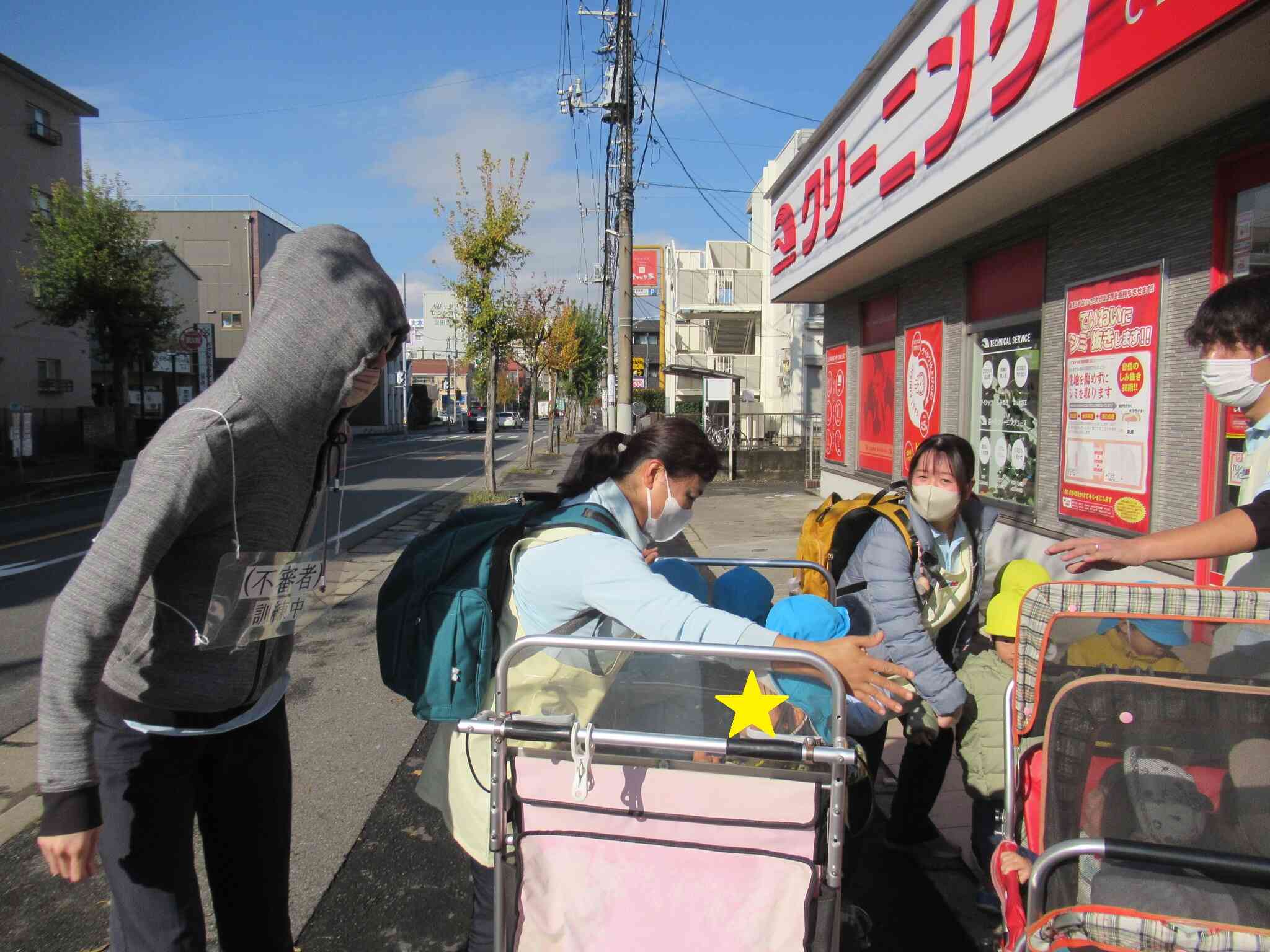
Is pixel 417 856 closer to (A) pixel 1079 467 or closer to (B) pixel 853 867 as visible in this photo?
(B) pixel 853 867

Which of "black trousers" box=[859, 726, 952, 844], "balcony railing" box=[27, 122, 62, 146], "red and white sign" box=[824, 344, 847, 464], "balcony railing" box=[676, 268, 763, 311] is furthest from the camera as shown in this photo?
"balcony railing" box=[676, 268, 763, 311]

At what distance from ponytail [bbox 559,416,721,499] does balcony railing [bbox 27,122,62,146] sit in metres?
31.3

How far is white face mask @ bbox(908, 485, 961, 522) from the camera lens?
2996 mm

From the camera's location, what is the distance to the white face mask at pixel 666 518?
92.3 inches

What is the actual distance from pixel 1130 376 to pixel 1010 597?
415 cm

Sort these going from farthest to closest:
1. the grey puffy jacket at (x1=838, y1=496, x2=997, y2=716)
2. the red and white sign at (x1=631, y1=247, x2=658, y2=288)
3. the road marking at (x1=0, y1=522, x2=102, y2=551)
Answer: the red and white sign at (x1=631, y1=247, x2=658, y2=288)
the road marking at (x1=0, y1=522, x2=102, y2=551)
the grey puffy jacket at (x1=838, y1=496, x2=997, y2=716)

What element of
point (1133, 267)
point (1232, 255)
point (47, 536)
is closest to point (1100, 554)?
point (1232, 255)

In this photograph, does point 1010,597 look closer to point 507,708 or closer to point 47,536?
point 507,708

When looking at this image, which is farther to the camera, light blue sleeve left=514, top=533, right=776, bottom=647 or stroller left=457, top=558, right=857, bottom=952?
light blue sleeve left=514, top=533, right=776, bottom=647

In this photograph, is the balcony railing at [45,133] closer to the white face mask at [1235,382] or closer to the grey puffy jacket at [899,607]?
the grey puffy jacket at [899,607]

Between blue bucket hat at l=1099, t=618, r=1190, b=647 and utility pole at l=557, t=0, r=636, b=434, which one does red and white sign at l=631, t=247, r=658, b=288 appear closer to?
utility pole at l=557, t=0, r=636, b=434

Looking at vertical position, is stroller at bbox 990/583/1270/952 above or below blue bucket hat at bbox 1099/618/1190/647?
below

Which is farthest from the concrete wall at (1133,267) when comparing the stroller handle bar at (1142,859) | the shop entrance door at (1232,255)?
the stroller handle bar at (1142,859)

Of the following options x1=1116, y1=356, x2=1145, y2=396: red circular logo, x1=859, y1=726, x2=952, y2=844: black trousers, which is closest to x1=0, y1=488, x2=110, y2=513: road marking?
x1=859, y1=726, x2=952, y2=844: black trousers
